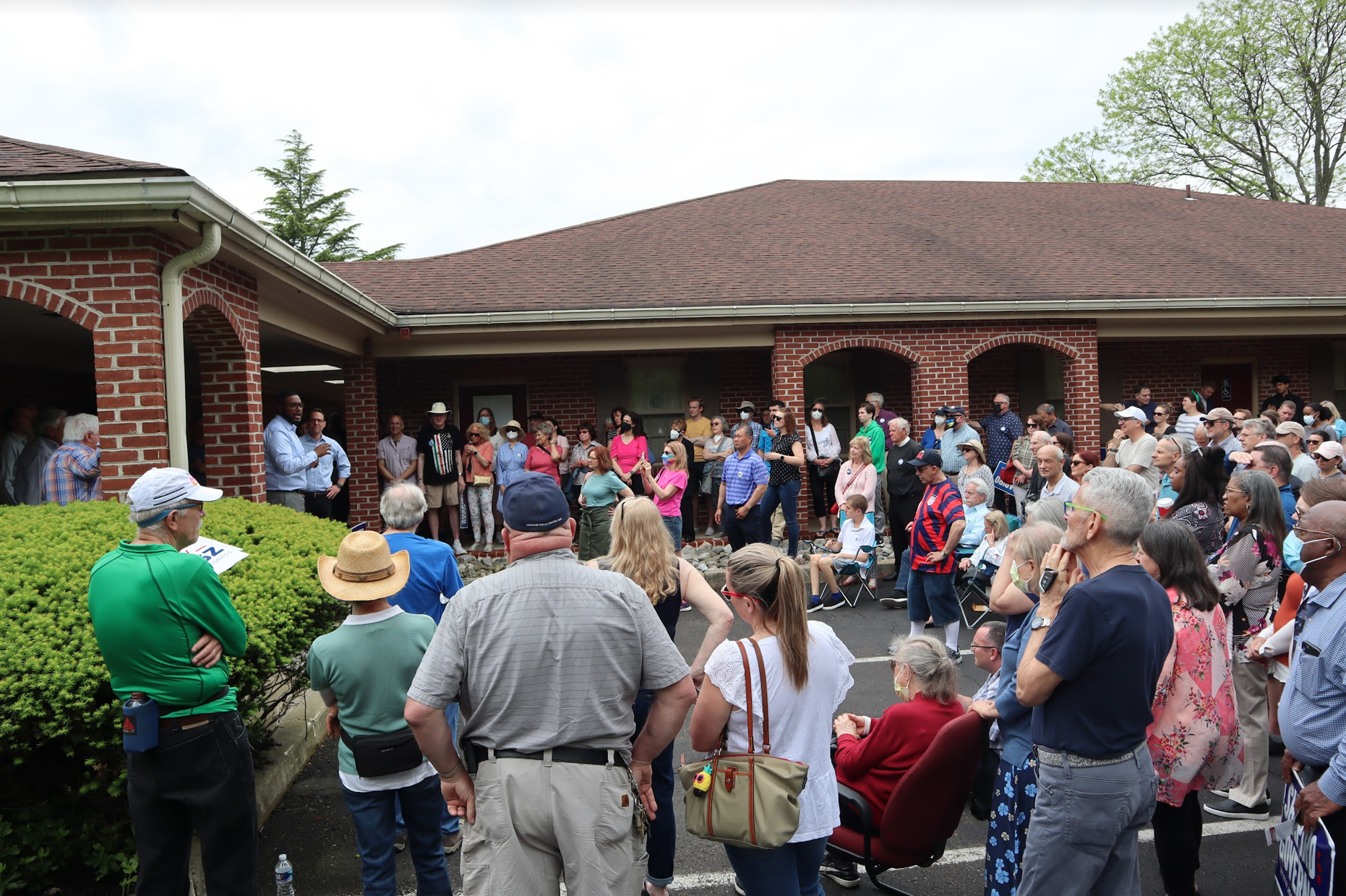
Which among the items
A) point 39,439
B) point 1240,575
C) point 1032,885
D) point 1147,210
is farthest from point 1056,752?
point 1147,210

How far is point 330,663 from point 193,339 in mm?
4983

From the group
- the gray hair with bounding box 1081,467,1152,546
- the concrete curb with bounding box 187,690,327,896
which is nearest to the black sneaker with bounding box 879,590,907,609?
the concrete curb with bounding box 187,690,327,896

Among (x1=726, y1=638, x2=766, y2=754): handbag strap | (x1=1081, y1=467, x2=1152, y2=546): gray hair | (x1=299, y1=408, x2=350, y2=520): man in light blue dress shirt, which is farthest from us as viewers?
(x1=299, y1=408, x2=350, y2=520): man in light blue dress shirt

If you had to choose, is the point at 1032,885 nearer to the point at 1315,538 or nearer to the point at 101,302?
the point at 1315,538

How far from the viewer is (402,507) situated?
4.11 metres

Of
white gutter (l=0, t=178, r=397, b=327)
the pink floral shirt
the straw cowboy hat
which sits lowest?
the pink floral shirt

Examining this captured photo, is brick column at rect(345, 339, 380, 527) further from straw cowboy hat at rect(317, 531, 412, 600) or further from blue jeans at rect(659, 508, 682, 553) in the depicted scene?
straw cowboy hat at rect(317, 531, 412, 600)

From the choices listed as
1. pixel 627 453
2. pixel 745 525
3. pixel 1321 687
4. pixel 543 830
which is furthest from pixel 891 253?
pixel 543 830

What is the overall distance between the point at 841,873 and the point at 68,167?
6.10 m

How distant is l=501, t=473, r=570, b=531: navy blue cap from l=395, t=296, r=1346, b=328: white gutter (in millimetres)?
9154

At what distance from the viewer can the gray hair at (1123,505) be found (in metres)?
2.74

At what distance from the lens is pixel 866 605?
9125 millimetres

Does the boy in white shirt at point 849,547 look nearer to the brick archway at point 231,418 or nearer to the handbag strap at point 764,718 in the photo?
the brick archway at point 231,418

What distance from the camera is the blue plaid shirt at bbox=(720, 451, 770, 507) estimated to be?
9.69m
